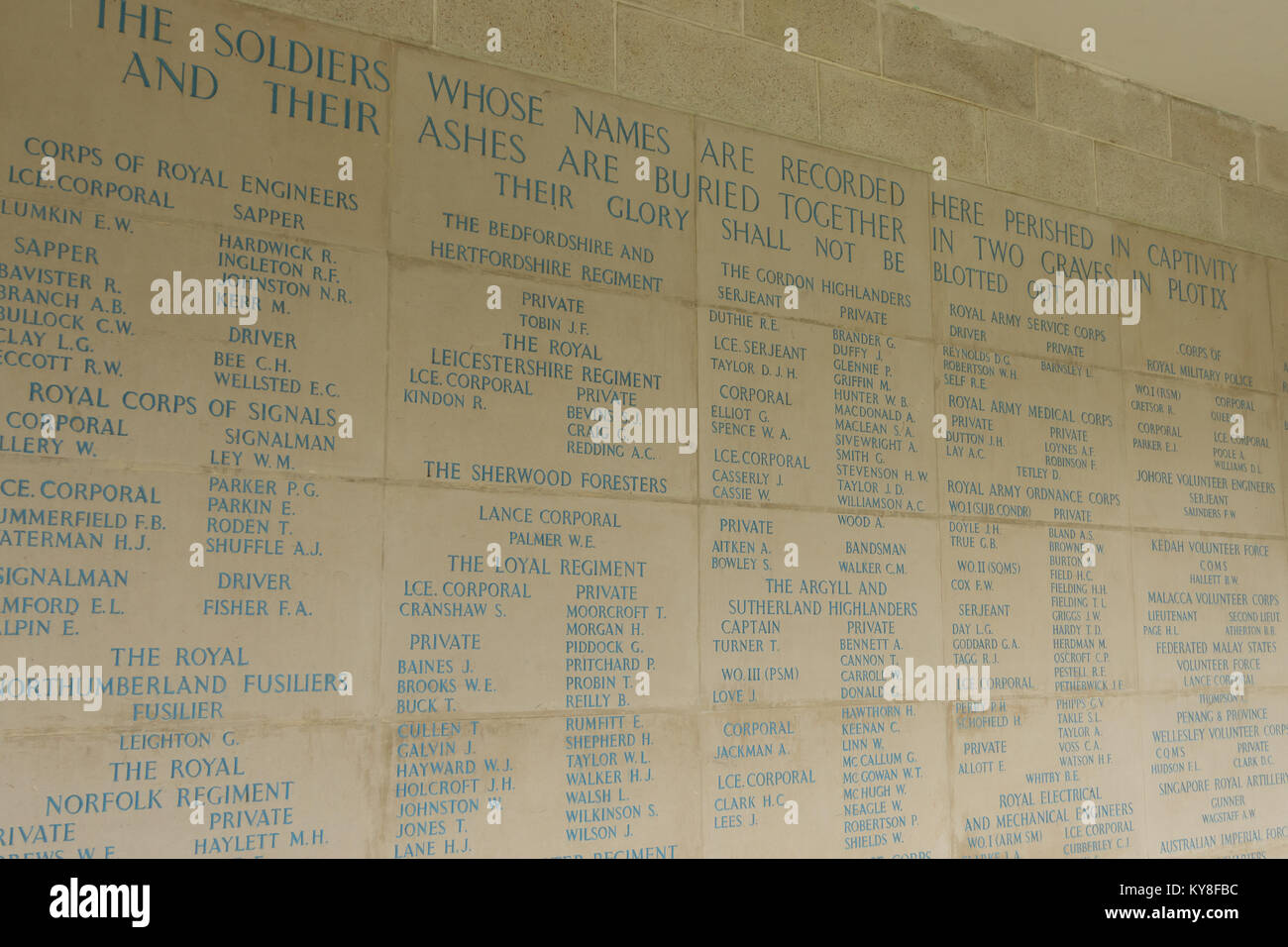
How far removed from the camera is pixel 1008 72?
163 inches

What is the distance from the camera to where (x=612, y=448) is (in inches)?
125

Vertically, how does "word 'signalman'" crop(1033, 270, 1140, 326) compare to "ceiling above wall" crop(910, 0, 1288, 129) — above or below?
below

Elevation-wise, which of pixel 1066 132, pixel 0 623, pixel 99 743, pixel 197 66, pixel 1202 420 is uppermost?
pixel 1066 132

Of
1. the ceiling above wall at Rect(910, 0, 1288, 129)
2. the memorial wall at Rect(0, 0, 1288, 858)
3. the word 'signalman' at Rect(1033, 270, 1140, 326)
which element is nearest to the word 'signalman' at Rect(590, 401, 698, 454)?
the memorial wall at Rect(0, 0, 1288, 858)

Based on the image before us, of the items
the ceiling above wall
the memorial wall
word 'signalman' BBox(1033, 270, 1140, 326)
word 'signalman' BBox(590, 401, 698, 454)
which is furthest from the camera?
word 'signalman' BBox(1033, 270, 1140, 326)

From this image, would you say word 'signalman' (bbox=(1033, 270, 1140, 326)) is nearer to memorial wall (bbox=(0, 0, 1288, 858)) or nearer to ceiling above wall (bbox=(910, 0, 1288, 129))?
memorial wall (bbox=(0, 0, 1288, 858))

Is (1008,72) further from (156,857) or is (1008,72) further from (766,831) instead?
(156,857)

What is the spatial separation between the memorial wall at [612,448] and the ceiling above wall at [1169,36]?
0.10 m

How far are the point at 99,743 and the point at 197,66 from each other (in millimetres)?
1619

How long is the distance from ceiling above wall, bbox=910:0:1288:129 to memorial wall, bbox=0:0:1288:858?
10cm

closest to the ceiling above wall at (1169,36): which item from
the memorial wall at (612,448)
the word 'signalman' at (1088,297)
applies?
the memorial wall at (612,448)

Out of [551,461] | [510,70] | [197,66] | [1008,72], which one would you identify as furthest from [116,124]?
[1008,72]

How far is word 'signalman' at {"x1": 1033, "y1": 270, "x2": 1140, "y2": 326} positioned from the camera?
4.10 meters
